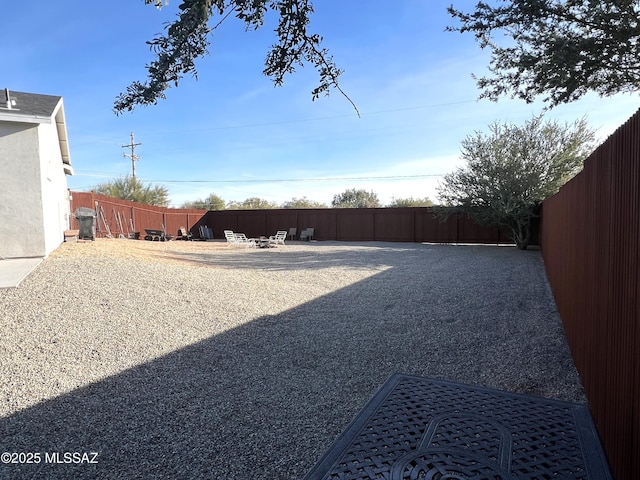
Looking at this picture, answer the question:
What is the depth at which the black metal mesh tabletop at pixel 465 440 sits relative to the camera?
221cm

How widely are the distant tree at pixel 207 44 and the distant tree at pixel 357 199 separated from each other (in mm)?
49031

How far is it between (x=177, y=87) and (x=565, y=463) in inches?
115

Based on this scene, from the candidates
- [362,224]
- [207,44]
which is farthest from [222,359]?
[362,224]

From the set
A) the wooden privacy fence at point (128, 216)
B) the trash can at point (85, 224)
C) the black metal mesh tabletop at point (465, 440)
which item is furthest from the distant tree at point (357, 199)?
the black metal mesh tabletop at point (465, 440)

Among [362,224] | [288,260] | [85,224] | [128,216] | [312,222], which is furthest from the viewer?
[312,222]

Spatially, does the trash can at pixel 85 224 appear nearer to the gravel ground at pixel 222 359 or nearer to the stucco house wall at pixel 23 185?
the stucco house wall at pixel 23 185

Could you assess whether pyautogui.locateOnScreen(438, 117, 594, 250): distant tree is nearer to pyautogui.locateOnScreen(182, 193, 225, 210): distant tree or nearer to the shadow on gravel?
the shadow on gravel

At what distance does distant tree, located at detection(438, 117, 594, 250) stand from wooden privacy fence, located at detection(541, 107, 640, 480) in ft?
44.0

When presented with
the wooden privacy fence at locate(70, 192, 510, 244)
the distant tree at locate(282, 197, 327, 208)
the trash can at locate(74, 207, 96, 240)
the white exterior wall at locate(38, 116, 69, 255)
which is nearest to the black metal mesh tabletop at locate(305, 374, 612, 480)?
the white exterior wall at locate(38, 116, 69, 255)

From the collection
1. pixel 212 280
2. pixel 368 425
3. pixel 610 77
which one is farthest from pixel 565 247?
pixel 212 280

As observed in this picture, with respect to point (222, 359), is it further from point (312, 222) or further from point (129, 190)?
point (129, 190)

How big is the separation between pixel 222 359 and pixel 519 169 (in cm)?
1520

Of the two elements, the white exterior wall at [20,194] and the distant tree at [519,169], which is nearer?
the white exterior wall at [20,194]

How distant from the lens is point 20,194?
8867mm
